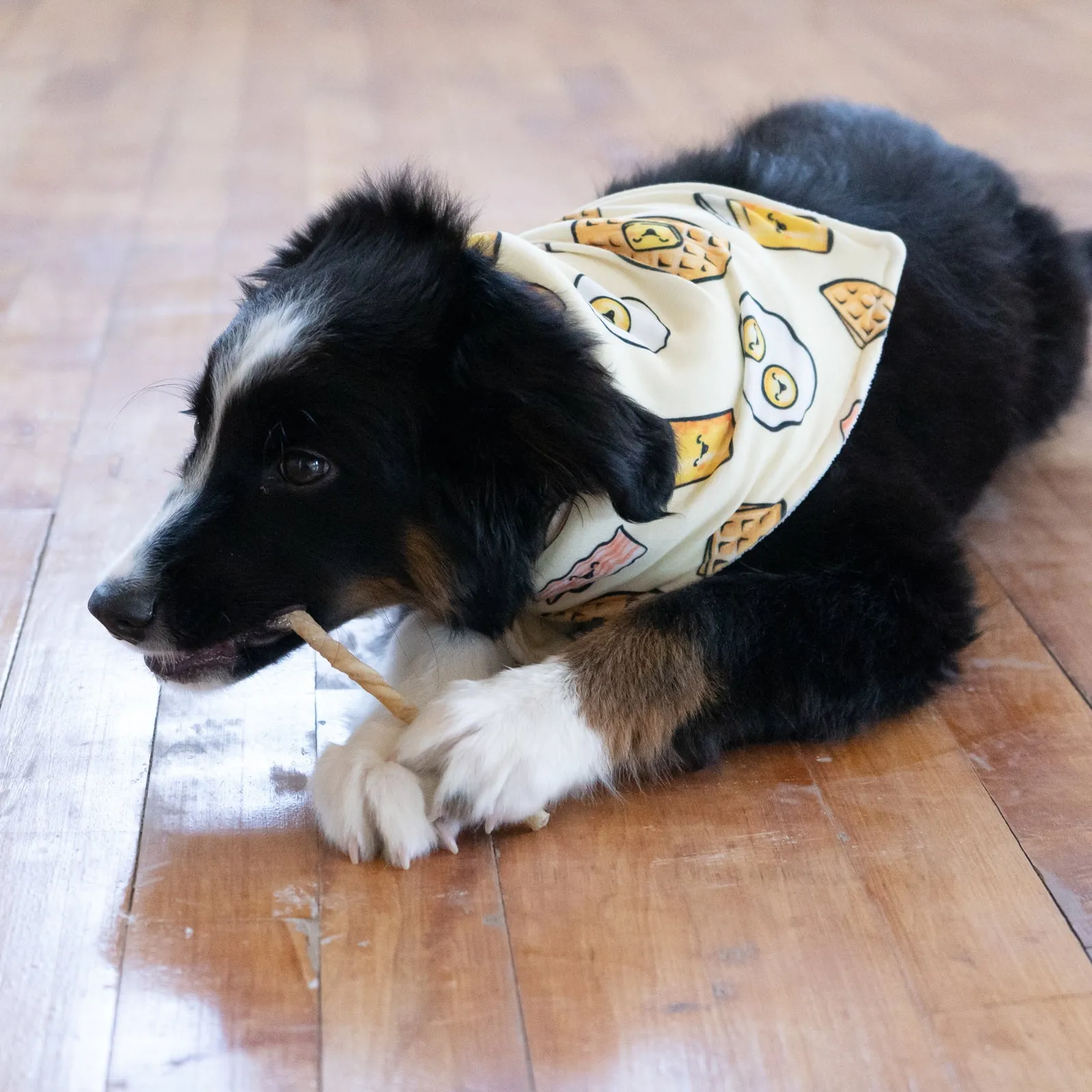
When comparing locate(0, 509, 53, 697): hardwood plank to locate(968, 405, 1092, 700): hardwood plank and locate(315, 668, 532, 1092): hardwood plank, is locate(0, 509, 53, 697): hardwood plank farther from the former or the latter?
locate(968, 405, 1092, 700): hardwood plank

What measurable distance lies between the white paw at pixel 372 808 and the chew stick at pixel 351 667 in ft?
0.29

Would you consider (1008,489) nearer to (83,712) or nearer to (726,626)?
(726,626)

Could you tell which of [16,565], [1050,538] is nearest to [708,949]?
[1050,538]

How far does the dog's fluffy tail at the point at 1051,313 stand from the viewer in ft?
9.17

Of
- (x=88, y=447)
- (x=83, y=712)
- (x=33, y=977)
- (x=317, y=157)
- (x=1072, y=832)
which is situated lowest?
(x=317, y=157)

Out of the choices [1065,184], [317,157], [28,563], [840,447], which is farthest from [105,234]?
[1065,184]

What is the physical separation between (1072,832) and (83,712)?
1504 millimetres

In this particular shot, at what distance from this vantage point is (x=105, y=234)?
4.04 m

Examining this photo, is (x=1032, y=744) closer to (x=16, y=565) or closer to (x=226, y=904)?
(x=226, y=904)

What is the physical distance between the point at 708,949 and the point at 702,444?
75 cm

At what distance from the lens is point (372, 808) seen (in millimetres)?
1789

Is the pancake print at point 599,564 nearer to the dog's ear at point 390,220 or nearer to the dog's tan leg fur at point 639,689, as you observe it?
the dog's tan leg fur at point 639,689

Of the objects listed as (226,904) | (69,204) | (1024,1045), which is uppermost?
(1024,1045)

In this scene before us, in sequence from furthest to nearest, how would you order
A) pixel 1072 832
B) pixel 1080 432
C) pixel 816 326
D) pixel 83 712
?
pixel 1080 432 → pixel 816 326 → pixel 83 712 → pixel 1072 832
